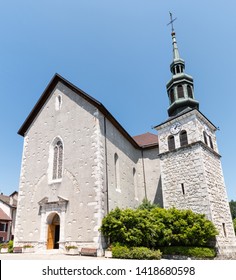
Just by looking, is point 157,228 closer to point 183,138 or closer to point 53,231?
point 53,231

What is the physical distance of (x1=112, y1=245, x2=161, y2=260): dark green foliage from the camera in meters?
12.2

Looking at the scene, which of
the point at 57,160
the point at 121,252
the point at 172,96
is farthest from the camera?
the point at 172,96

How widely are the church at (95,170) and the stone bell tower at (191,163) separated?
73 millimetres

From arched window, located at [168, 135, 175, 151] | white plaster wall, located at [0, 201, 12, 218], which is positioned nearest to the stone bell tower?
arched window, located at [168, 135, 175, 151]

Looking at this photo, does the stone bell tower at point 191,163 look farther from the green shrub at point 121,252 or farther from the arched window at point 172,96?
the green shrub at point 121,252

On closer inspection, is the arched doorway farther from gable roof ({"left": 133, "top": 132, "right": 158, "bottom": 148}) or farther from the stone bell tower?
gable roof ({"left": 133, "top": 132, "right": 158, "bottom": 148})

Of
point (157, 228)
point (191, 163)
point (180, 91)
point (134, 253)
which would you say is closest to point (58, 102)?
point (180, 91)

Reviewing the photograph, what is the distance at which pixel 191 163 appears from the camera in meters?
18.2

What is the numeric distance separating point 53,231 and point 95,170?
5.65 metres

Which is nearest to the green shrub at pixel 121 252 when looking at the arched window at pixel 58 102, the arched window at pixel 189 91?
the arched window at pixel 58 102

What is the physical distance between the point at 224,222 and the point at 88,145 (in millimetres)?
11566

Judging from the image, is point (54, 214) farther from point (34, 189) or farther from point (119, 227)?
point (119, 227)

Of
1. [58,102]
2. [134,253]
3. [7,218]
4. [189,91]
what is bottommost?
[134,253]
